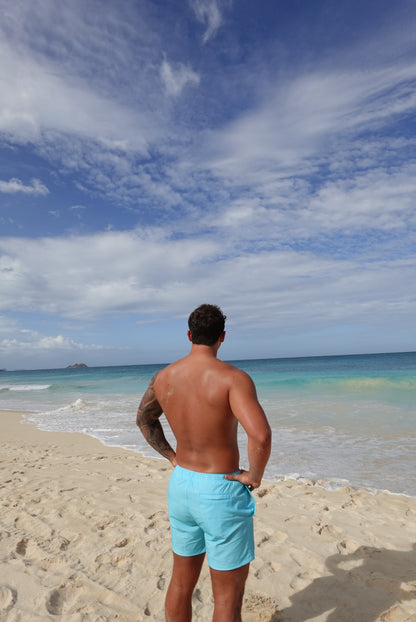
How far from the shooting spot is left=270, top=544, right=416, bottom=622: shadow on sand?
3.02 meters

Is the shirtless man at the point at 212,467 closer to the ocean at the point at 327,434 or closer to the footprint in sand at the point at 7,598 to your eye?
the footprint in sand at the point at 7,598

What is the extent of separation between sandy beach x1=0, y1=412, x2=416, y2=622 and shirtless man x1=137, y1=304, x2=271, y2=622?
3.21 feet

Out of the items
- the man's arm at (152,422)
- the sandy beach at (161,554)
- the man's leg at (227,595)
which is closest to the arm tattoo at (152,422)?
the man's arm at (152,422)

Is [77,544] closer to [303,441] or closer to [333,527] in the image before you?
[333,527]

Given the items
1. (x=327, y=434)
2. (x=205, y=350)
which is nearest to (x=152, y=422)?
(x=205, y=350)

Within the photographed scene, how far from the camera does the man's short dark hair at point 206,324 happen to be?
2.42m

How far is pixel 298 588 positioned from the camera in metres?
3.34

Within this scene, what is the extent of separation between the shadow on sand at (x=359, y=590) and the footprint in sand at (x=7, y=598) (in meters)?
1.93

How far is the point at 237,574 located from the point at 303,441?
24.4ft

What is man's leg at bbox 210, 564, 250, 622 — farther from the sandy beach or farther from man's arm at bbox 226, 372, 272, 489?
the sandy beach

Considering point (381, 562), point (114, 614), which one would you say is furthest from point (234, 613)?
point (381, 562)

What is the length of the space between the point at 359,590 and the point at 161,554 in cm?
175

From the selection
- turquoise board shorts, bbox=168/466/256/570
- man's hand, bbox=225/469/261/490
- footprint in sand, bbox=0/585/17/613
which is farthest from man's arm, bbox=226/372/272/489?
footprint in sand, bbox=0/585/17/613

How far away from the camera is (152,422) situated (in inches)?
112
